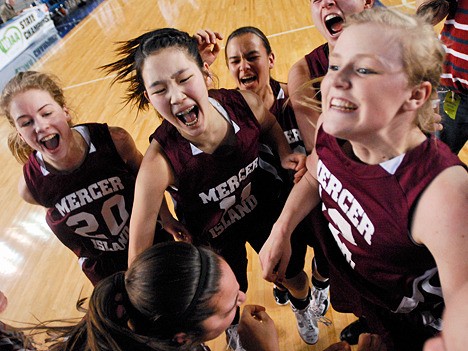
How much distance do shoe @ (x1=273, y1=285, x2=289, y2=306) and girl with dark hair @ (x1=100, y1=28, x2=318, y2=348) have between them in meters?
0.44

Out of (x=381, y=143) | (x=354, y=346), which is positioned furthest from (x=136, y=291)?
(x=354, y=346)

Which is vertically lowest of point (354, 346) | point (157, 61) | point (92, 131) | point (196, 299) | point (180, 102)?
point (354, 346)

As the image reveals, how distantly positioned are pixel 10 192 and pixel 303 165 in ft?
12.1

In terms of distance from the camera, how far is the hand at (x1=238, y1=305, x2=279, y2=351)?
1221 millimetres

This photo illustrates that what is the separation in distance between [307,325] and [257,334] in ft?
2.83

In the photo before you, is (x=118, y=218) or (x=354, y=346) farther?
(x=354, y=346)

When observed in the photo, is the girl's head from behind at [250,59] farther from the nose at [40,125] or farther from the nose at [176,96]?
the nose at [40,125]

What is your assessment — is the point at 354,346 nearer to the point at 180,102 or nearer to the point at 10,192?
the point at 180,102

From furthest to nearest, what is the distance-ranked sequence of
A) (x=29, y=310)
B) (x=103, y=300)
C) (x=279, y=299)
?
(x=29, y=310)
(x=279, y=299)
(x=103, y=300)

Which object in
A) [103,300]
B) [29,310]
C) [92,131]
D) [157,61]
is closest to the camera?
[103,300]

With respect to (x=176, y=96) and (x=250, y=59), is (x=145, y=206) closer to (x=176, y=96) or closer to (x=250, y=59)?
(x=176, y=96)

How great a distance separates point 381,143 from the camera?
94 cm

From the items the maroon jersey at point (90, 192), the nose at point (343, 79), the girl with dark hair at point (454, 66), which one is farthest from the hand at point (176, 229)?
the girl with dark hair at point (454, 66)

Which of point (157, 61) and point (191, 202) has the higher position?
point (157, 61)
